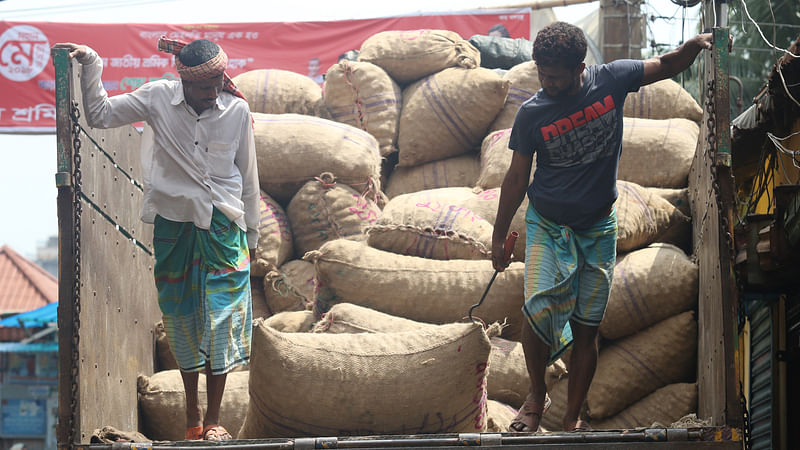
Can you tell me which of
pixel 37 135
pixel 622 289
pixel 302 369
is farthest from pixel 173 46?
pixel 37 135

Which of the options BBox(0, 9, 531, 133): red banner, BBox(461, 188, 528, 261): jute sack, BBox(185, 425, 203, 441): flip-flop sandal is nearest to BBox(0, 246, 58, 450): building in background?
BBox(0, 9, 531, 133): red banner

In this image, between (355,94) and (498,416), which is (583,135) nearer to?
(498,416)

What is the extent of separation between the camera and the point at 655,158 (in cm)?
520

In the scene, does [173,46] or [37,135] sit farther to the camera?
[37,135]

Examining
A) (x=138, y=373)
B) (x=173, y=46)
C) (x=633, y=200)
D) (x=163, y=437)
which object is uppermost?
(x=173, y=46)

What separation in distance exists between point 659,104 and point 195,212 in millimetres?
3435

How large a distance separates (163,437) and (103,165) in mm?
1278

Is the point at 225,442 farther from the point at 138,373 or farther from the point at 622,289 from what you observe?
the point at 622,289

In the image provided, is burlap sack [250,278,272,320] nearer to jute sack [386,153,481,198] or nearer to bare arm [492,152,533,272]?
jute sack [386,153,481,198]

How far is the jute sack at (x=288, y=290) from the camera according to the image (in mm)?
4961

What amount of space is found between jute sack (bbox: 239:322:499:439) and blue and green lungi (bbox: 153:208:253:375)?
4.7 inches

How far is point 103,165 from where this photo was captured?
3.55m

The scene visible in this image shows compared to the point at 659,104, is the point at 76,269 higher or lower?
lower

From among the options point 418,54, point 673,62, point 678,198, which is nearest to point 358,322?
point 673,62
